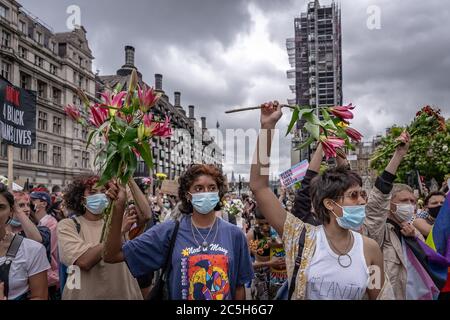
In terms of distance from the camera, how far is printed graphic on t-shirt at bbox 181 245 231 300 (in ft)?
8.42

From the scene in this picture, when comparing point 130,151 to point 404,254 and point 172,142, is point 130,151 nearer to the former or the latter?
point 404,254

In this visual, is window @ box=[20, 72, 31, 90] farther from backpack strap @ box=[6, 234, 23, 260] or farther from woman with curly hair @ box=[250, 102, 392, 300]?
woman with curly hair @ box=[250, 102, 392, 300]

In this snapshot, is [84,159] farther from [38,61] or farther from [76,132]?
[38,61]

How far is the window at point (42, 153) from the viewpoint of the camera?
40.1 meters

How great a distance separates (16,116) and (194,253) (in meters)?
6.19

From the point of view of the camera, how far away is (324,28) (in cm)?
5722

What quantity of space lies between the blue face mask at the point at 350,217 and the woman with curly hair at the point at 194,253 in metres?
0.72

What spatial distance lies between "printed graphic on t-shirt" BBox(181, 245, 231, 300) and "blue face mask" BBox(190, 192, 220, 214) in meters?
0.34

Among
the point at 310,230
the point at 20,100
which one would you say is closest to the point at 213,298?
the point at 310,230

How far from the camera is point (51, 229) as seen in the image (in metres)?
4.88

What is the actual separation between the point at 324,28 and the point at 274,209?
2353 inches

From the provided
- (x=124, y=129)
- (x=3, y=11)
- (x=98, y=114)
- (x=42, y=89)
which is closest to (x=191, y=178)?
(x=124, y=129)

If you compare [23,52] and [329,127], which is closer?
[329,127]
